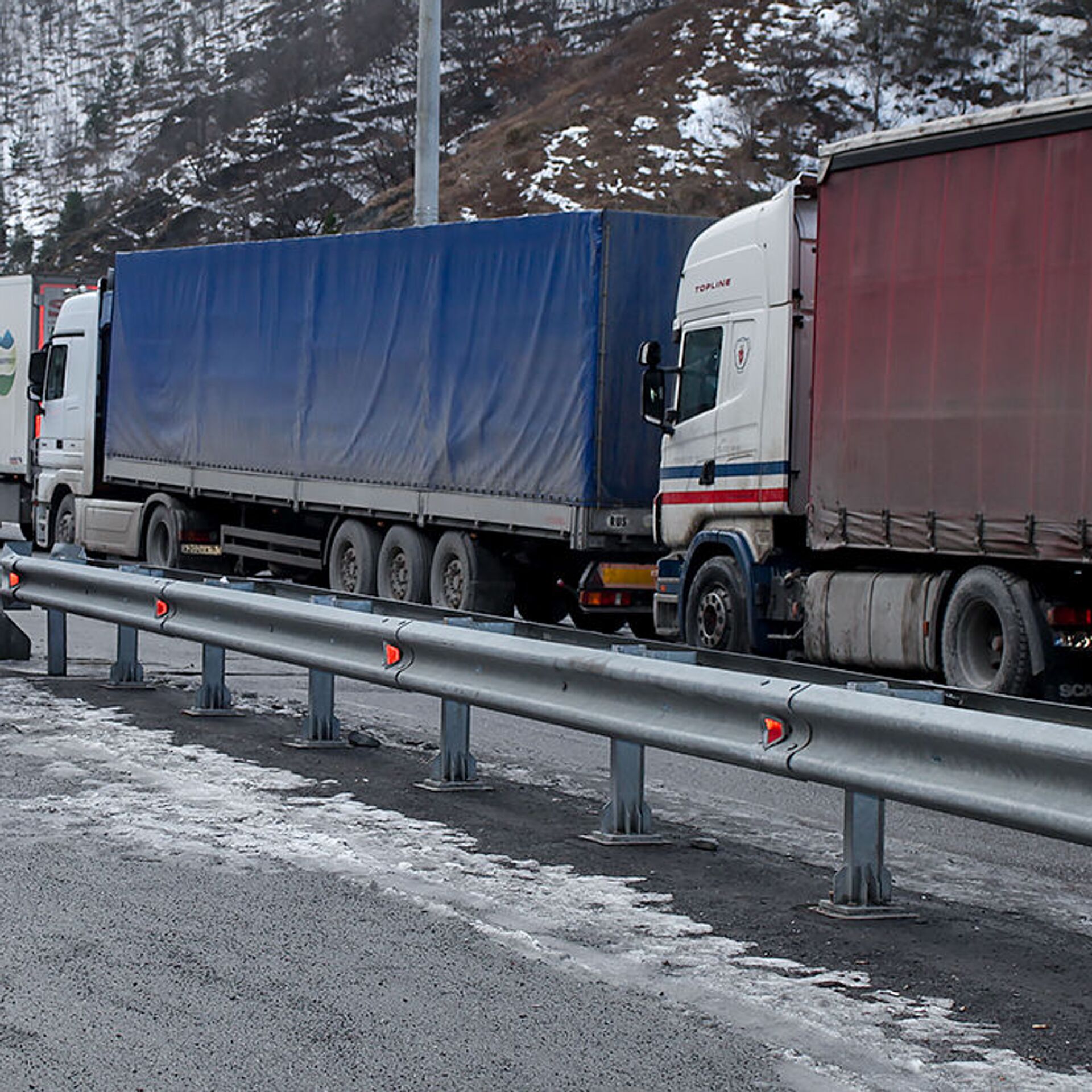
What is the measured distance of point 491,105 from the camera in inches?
4759

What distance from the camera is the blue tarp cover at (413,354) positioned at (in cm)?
1731

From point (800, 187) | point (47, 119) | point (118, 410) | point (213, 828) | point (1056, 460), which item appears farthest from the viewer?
point (47, 119)

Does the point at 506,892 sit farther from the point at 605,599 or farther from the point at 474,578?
the point at 474,578

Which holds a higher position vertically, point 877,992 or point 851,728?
point 851,728

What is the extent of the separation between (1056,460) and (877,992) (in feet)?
22.7

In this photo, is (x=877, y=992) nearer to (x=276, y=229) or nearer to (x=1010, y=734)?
(x=1010, y=734)

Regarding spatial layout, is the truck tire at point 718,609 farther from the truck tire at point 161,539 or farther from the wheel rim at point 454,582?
the truck tire at point 161,539

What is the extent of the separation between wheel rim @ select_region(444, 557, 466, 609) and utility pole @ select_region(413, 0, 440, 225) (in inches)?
240

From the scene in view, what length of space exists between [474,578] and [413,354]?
245 cm

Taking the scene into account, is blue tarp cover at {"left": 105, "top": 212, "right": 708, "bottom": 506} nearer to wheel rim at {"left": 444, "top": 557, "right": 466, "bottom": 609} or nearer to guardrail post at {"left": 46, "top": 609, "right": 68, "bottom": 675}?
wheel rim at {"left": 444, "top": 557, "right": 466, "bottom": 609}

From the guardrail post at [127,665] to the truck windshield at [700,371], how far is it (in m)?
4.93

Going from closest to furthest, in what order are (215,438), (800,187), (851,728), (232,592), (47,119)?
(851,728), (232,592), (800,187), (215,438), (47,119)

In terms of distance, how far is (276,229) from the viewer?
116000 mm

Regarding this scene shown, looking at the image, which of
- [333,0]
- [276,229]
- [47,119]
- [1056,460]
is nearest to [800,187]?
[1056,460]
